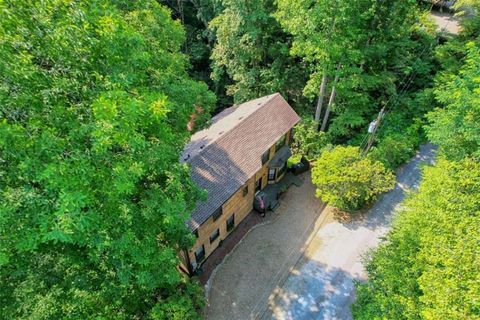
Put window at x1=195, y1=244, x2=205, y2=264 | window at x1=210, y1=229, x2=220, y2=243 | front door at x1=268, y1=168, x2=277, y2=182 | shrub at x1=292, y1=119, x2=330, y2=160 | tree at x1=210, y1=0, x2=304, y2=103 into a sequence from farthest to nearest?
shrub at x1=292, y1=119, x2=330, y2=160 < tree at x1=210, y1=0, x2=304, y2=103 < front door at x1=268, y1=168, x2=277, y2=182 < window at x1=210, y1=229, x2=220, y2=243 < window at x1=195, y1=244, x2=205, y2=264

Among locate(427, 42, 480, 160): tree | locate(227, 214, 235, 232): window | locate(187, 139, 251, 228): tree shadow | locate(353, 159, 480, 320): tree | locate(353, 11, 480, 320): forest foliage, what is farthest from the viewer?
locate(227, 214, 235, 232): window

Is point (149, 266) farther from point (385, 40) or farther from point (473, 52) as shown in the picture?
point (385, 40)

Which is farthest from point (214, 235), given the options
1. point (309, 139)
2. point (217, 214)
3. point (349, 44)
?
point (349, 44)

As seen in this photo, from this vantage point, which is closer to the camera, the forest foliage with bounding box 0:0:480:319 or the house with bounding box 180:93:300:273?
the forest foliage with bounding box 0:0:480:319

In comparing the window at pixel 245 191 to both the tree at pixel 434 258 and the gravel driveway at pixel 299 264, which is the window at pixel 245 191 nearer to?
the gravel driveway at pixel 299 264

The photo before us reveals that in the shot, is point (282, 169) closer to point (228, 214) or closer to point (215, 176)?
point (228, 214)

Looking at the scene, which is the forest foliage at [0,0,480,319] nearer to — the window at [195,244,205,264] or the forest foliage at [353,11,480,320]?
the forest foliage at [353,11,480,320]

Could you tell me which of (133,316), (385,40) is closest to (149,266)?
(133,316)

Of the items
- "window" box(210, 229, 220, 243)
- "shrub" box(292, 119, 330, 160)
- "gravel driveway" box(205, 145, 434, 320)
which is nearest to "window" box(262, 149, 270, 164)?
"gravel driveway" box(205, 145, 434, 320)

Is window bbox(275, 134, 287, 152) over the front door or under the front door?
over
